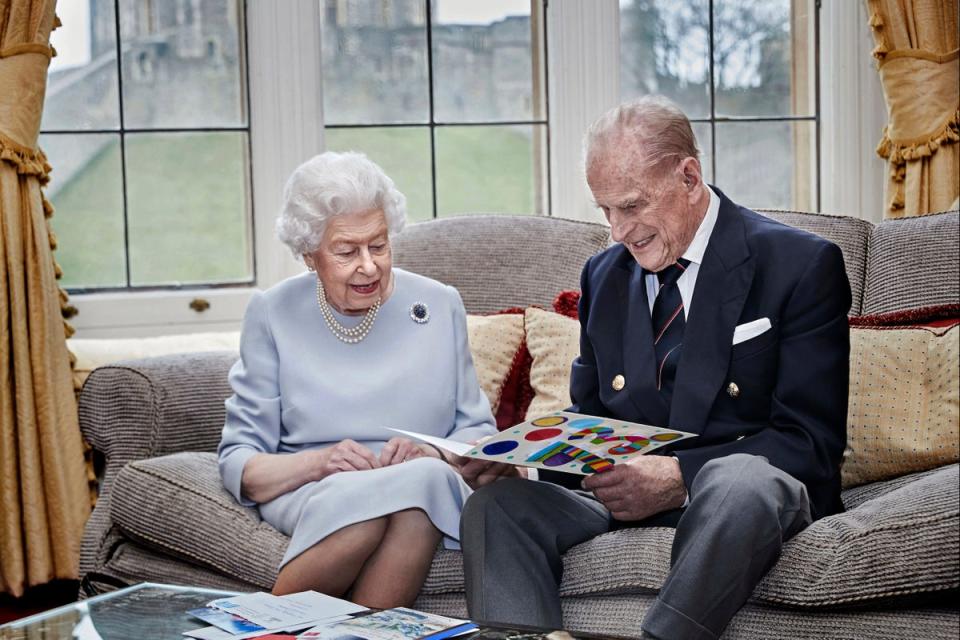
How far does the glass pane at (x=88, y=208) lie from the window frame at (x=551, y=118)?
0.27ft

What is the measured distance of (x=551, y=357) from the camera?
96.5 inches

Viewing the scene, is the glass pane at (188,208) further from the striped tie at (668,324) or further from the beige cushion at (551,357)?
the striped tie at (668,324)

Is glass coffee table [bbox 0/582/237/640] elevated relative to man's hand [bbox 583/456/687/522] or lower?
lower

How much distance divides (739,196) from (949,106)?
693mm

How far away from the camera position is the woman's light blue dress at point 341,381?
219 centimetres

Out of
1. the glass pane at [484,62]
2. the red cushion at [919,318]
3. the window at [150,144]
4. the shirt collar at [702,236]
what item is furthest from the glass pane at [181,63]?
the red cushion at [919,318]

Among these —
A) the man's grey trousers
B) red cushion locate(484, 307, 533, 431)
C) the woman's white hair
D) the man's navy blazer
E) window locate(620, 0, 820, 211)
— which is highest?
window locate(620, 0, 820, 211)

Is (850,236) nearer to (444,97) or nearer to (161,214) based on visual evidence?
(444,97)

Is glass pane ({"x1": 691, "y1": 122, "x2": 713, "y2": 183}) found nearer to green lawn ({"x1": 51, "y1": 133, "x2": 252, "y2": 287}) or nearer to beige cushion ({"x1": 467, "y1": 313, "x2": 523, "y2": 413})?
beige cushion ({"x1": 467, "y1": 313, "x2": 523, "y2": 413})

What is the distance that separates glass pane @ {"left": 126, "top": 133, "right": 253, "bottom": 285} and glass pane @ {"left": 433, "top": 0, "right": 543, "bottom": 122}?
637 millimetres

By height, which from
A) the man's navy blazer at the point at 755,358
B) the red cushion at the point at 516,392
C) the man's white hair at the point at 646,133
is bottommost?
the red cushion at the point at 516,392

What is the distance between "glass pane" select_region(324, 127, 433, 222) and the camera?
3398 millimetres

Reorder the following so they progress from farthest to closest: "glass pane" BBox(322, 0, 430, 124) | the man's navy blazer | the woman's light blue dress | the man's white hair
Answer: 1. "glass pane" BBox(322, 0, 430, 124)
2. the woman's light blue dress
3. the man's white hair
4. the man's navy blazer

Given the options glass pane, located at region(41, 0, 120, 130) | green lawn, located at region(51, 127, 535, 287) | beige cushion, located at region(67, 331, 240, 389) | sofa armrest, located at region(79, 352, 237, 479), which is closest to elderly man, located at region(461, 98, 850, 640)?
sofa armrest, located at region(79, 352, 237, 479)
